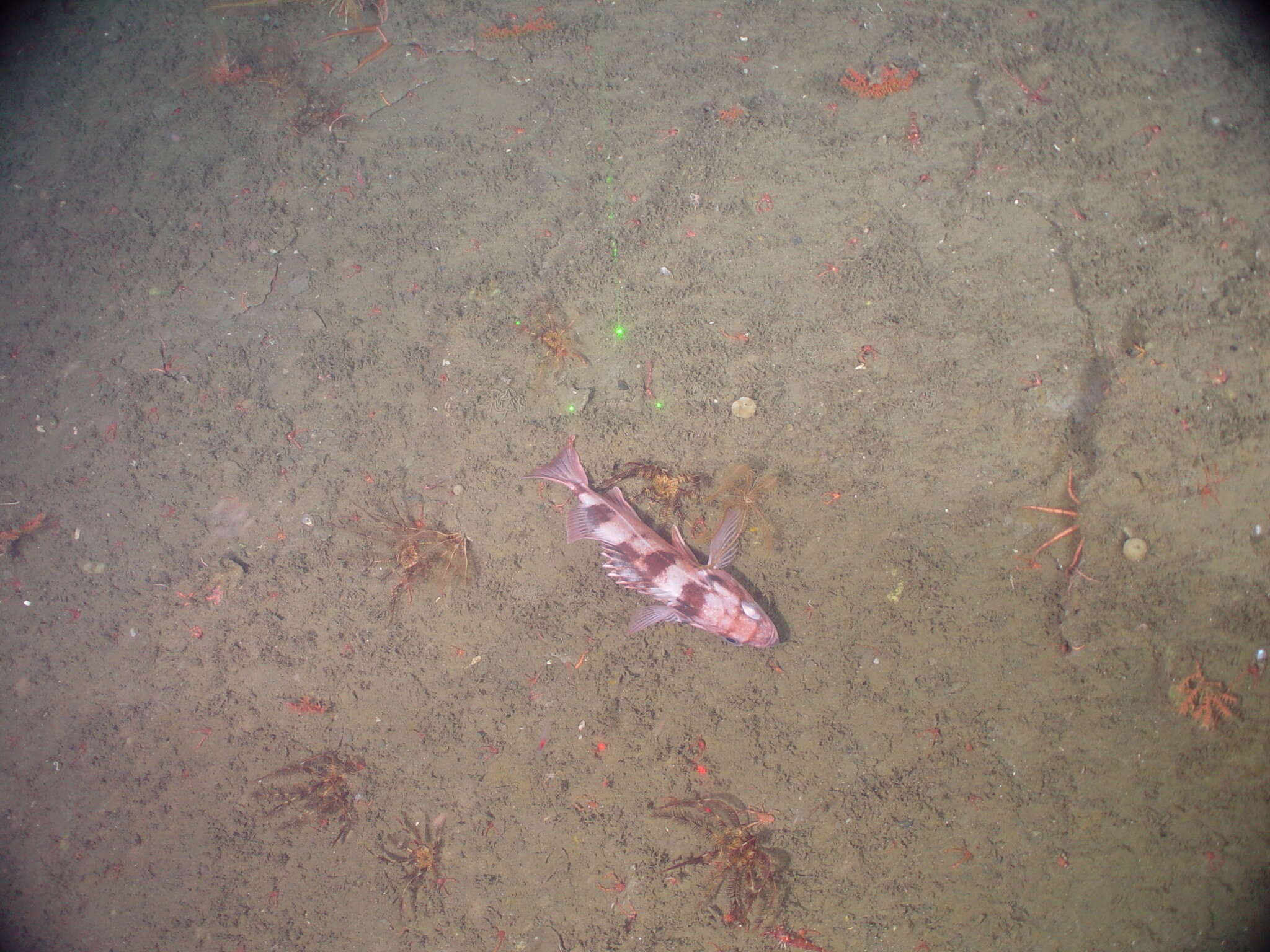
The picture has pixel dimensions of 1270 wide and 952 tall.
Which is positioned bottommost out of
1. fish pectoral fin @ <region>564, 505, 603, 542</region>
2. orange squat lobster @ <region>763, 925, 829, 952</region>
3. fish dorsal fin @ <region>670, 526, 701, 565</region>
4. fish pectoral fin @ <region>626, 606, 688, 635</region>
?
orange squat lobster @ <region>763, 925, 829, 952</region>

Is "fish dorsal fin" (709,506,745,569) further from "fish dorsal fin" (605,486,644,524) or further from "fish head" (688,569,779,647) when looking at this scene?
"fish dorsal fin" (605,486,644,524)

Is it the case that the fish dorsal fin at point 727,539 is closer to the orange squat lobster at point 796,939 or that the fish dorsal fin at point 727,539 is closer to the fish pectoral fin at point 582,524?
the fish pectoral fin at point 582,524

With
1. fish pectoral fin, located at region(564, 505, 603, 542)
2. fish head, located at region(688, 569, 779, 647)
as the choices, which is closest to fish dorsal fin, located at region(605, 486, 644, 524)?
fish pectoral fin, located at region(564, 505, 603, 542)

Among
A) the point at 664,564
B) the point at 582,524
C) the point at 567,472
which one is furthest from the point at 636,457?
the point at 664,564

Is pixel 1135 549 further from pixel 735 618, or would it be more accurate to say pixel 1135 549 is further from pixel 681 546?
pixel 681 546

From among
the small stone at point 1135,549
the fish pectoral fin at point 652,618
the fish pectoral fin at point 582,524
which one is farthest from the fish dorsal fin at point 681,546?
the small stone at point 1135,549

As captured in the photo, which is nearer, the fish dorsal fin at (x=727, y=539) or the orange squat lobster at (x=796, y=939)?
the orange squat lobster at (x=796, y=939)

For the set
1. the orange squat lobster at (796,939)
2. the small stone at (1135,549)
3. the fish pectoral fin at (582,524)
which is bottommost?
the orange squat lobster at (796,939)
